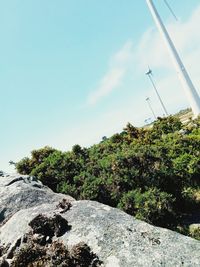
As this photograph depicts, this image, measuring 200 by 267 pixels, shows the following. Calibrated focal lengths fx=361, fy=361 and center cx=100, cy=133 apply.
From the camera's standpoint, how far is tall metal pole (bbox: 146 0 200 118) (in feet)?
97.1

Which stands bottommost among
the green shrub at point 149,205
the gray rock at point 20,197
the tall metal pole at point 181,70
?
the green shrub at point 149,205

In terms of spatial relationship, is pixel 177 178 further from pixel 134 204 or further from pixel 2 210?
pixel 2 210

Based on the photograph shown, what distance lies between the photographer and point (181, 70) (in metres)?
30.4

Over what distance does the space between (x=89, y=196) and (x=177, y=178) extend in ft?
13.2

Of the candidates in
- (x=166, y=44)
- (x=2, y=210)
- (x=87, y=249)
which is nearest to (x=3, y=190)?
(x=2, y=210)

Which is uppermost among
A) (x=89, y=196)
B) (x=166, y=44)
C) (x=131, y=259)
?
(x=166, y=44)

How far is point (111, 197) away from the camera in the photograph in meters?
13.9

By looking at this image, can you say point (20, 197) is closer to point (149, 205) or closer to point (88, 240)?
point (149, 205)

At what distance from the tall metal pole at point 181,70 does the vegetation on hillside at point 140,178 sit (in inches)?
430

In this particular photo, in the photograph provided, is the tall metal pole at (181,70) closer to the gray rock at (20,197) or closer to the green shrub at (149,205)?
the green shrub at (149,205)

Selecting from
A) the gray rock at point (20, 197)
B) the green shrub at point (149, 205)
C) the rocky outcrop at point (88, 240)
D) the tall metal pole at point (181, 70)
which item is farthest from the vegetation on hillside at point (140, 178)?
the tall metal pole at point (181, 70)

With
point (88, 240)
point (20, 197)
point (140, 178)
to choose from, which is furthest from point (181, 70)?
point (88, 240)

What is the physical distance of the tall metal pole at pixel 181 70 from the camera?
2959cm

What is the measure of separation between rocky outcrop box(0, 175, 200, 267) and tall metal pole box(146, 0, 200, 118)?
21623 mm
